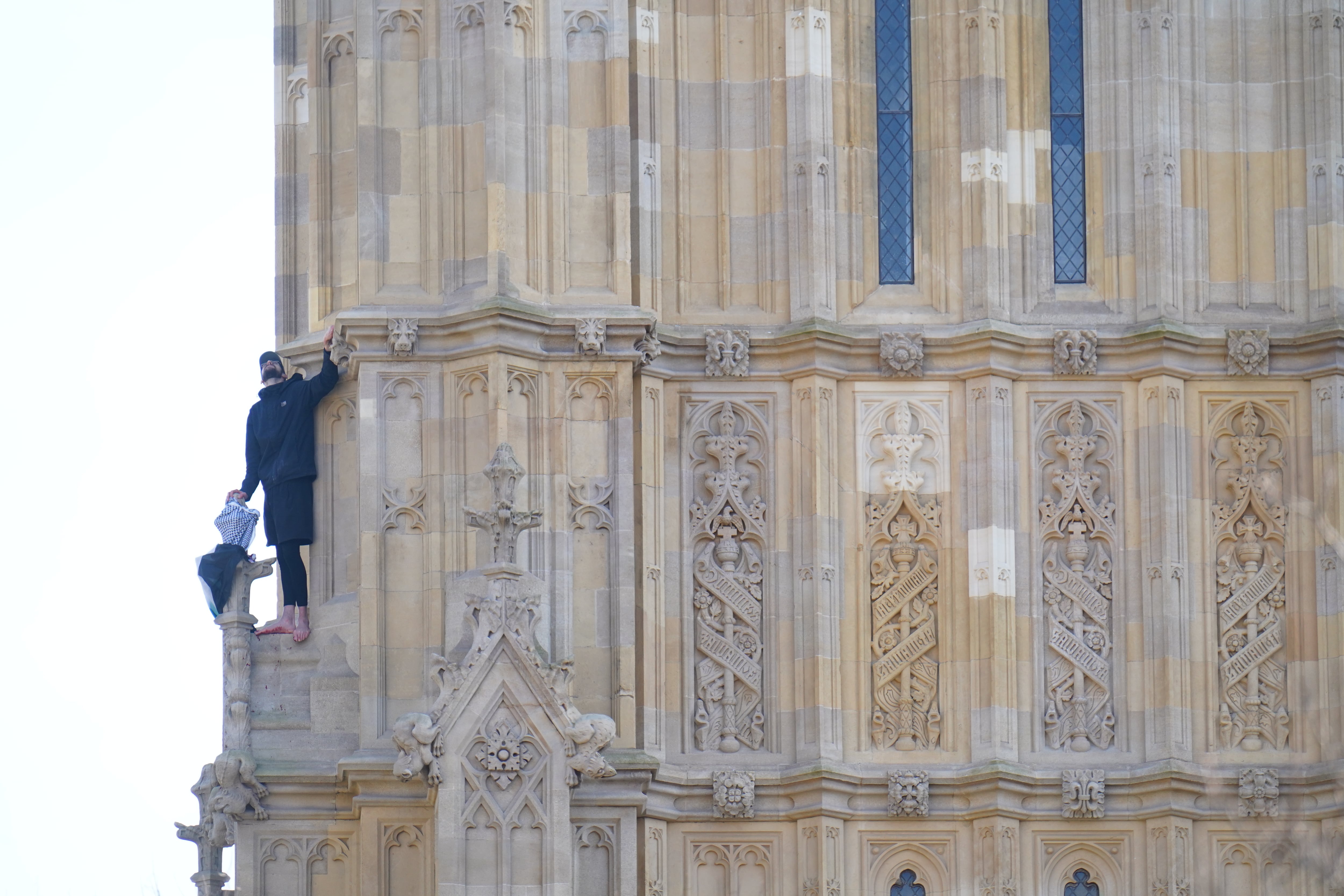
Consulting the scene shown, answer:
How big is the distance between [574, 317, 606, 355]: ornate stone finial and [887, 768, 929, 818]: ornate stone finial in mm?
3913

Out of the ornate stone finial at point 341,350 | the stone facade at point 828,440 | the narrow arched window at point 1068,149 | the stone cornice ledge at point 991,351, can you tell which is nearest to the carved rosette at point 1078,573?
the stone facade at point 828,440

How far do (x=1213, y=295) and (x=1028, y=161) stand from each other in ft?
5.90

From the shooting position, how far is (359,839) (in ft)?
89.0

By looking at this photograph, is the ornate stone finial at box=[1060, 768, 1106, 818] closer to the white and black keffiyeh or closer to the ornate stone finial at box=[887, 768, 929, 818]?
the ornate stone finial at box=[887, 768, 929, 818]

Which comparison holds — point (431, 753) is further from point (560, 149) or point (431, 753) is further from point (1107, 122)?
point (1107, 122)

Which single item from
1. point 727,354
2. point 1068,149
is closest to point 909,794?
point 727,354

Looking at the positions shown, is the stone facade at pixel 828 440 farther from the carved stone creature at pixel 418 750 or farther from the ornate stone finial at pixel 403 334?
the carved stone creature at pixel 418 750

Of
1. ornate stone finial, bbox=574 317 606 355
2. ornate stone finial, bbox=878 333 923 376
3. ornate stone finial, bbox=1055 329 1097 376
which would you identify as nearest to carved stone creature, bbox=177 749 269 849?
ornate stone finial, bbox=574 317 606 355

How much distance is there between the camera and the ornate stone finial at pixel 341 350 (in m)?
27.7

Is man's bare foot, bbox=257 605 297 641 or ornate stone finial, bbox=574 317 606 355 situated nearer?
ornate stone finial, bbox=574 317 606 355

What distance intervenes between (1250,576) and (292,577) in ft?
24.2

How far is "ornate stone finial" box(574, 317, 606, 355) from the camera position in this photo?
27469 millimetres

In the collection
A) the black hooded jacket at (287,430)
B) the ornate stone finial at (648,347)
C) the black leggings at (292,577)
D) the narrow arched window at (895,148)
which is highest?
the narrow arched window at (895,148)

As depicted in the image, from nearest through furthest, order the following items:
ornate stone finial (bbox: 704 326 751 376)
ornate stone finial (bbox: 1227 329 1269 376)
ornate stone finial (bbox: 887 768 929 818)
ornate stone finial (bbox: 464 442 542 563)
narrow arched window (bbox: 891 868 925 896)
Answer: ornate stone finial (bbox: 464 442 542 563) → ornate stone finial (bbox: 887 768 929 818) → narrow arched window (bbox: 891 868 925 896) → ornate stone finial (bbox: 704 326 751 376) → ornate stone finial (bbox: 1227 329 1269 376)
